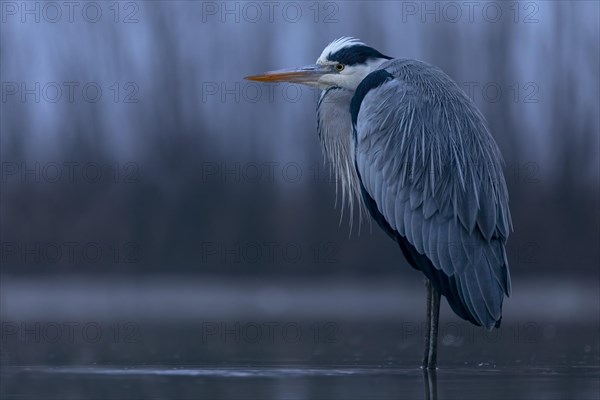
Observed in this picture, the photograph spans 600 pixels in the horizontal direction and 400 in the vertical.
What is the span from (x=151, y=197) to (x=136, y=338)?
5.87 metres

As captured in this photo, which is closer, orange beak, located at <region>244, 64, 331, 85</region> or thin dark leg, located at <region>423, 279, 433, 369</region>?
thin dark leg, located at <region>423, 279, 433, 369</region>

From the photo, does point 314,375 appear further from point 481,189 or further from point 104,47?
point 104,47

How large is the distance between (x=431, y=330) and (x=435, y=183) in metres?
0.71

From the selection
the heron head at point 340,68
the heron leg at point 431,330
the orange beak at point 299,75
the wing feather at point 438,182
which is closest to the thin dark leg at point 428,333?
the heron leg at point 431,330

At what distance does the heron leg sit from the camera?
5777mm

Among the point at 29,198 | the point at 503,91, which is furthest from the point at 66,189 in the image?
the point at 503,91

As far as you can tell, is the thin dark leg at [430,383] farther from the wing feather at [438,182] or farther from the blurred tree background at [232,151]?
the blurred tree background at [232,151]

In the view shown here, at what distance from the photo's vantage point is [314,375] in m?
5.42

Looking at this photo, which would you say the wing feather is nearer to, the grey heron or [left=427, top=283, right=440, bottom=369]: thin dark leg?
the grey heron

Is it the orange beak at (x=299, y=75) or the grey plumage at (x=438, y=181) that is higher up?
the orange beak at (x=299, y=75)

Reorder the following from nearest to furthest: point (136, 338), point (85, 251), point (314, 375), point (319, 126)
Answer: point (314, 375) < point (319, 126) < point (136, 338) < point (85, 251)

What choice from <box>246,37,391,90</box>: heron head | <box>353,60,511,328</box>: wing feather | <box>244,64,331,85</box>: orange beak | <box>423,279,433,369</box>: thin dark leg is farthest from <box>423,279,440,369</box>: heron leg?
<box>244,64,331,85</box>: orange beak

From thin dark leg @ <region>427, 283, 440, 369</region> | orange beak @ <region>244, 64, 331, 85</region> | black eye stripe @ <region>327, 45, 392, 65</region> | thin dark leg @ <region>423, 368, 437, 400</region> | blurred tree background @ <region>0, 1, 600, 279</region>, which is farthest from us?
blurred tree background @ <region>0, 1, 600, 279</region>

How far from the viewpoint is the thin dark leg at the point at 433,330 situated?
18.9 ft
